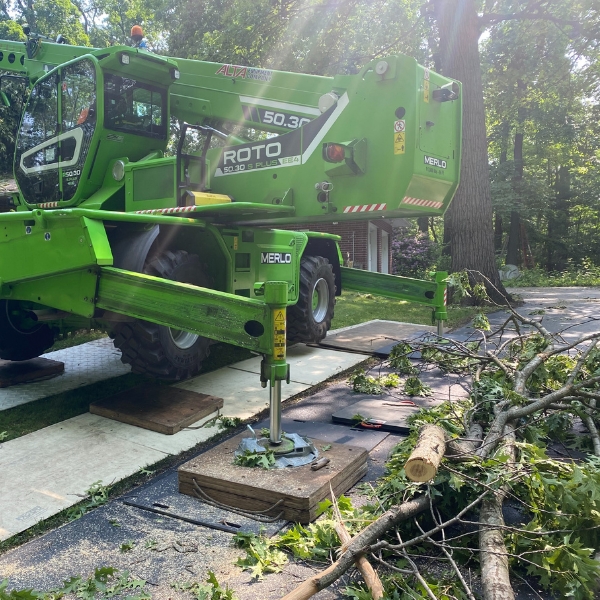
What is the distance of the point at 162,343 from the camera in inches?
197

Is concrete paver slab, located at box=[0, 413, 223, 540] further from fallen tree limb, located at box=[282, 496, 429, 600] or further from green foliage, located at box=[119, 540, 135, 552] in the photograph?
fallen tree limb, located at box=[282, 496, 429, 600]

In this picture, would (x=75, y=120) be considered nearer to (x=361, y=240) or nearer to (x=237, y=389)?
(x=237, y=389)

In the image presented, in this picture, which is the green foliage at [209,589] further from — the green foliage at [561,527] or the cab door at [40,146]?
the cab door at [40,146]

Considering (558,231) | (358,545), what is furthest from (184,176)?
(558,231)

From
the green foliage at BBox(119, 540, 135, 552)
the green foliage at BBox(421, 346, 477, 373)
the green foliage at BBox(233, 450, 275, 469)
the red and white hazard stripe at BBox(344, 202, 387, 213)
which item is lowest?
the green foliage at BBox(119, 540, 135, 552)

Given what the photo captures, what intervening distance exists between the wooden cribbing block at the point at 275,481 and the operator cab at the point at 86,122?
3899 millimetres

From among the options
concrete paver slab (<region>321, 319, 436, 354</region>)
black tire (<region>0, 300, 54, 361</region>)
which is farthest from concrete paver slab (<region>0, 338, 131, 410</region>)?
concrete paver slab (<region>321, 319, 436, 354</region>)

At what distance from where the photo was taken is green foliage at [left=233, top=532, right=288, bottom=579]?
2.62 meters

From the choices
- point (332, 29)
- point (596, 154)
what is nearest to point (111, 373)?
point (332, 29)

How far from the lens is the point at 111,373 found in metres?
6.18

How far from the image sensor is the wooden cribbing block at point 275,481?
306 cm

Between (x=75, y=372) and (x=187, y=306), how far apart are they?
301 cm

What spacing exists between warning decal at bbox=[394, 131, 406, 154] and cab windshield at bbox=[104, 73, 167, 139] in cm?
292

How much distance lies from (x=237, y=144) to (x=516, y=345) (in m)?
3.89
